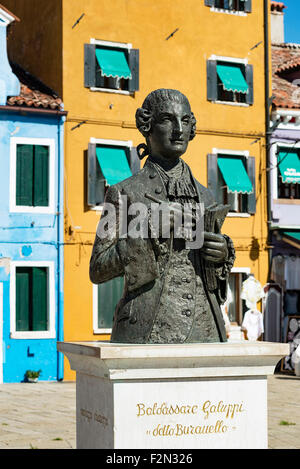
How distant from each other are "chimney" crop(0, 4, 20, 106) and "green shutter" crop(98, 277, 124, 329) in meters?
4.84

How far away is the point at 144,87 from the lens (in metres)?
20.9

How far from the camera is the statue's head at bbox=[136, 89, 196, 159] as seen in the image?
596 centimetres

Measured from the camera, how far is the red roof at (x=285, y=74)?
23.2 m

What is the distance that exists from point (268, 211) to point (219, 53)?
169 inches

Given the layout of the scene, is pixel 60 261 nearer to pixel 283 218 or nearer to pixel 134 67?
pixel 134 67

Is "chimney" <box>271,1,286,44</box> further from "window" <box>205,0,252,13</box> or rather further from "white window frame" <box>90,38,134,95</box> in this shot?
"white window frame" <box>90,38,134,95</box>

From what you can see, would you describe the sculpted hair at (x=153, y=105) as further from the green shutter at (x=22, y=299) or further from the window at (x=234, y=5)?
the window at (x=234, y=5)

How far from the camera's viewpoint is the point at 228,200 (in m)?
21.7

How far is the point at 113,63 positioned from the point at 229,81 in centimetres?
326

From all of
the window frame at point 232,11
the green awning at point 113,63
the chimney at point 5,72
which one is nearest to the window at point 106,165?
the green awning at point 113,63

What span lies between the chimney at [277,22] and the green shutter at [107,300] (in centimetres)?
1212

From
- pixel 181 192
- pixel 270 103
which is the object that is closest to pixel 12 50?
pixel 270 103

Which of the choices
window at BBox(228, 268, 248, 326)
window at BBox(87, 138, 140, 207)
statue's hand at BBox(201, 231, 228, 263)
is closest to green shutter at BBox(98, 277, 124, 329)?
window at BBox(87, 138, 140, 207)

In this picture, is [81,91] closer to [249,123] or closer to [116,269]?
[249,123]
